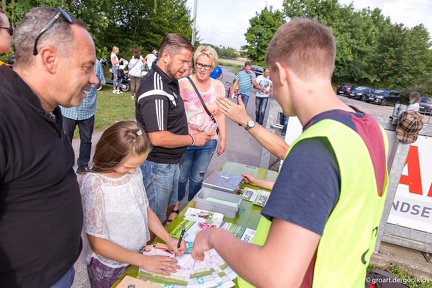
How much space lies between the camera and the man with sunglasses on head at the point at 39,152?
3.31 feet

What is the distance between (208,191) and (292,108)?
1438mm

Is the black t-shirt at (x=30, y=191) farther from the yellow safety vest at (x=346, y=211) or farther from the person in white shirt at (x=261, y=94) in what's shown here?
the person in white shirt at (x=261, y=94)

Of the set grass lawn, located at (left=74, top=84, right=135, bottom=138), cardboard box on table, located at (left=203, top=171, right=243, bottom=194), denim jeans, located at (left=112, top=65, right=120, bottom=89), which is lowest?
grass lawn, located at (left=74, top=84, right=135, bottom=138)

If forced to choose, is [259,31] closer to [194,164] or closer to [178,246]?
[194,164]

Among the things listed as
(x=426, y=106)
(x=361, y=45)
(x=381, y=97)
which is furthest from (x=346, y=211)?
(x=361, y=45)

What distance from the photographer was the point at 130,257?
150cm

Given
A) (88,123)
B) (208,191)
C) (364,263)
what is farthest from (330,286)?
(88,123)

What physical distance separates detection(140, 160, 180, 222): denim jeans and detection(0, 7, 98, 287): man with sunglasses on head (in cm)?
123

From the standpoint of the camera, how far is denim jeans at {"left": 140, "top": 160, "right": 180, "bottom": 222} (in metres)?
2.55

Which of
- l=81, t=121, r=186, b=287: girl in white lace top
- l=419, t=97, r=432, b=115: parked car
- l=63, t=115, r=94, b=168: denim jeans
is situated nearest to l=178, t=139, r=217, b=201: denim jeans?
l=81, t=121, r=186, b=287: girl in white lace top

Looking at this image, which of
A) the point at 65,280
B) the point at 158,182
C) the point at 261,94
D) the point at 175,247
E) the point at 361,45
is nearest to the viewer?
the point at 65,280

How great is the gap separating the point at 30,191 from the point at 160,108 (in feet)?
4.25

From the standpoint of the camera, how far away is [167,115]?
2.34 m

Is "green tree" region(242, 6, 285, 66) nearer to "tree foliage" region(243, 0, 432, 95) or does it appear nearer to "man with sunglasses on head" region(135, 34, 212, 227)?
"tree foliage" region(243, 0, 432, 95)
